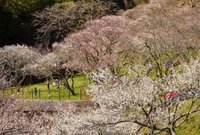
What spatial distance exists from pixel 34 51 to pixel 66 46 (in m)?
10.5

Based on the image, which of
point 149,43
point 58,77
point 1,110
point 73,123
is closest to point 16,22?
point 58,77

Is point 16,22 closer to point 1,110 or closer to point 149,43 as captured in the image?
point 149,43

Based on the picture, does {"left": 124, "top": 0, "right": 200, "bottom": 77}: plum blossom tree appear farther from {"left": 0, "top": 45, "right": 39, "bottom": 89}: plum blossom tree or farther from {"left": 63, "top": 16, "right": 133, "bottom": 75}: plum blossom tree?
{"left": 0, "top": 45, "right": 39, "bottom": 89}: plum blossom tree

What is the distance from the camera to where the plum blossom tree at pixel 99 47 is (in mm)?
42906

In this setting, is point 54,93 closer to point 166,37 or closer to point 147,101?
point 166,37

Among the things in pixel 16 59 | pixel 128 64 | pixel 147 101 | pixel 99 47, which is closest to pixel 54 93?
pixel 99 47

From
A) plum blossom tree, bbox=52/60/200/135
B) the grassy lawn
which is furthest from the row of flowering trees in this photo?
the grassy lawn

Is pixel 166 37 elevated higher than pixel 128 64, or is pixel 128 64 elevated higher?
→ pixel 166 37

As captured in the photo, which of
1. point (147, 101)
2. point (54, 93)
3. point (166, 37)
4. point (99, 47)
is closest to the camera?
point (147, 101)

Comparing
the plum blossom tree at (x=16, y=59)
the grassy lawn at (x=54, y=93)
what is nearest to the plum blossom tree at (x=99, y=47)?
the grassy lawn at (x=54, y=93)

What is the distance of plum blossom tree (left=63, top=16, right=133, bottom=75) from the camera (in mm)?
42906

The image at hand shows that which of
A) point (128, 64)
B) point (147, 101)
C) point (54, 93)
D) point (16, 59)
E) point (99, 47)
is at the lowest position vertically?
point (54, 93)

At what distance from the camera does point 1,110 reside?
29.4m

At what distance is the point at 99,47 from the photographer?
4388 centimetres
